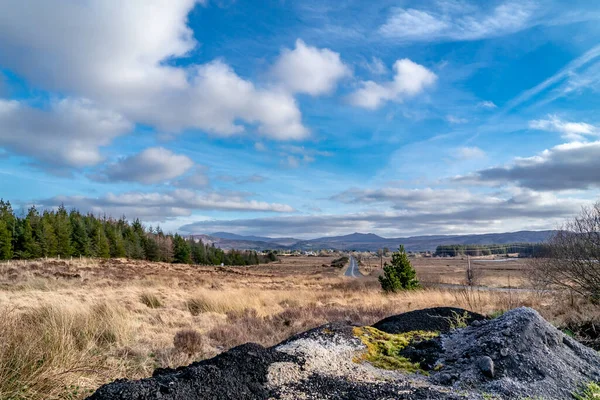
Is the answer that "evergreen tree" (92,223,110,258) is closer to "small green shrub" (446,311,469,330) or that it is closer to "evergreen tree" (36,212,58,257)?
"evergreen tree" (36,212,58,257)

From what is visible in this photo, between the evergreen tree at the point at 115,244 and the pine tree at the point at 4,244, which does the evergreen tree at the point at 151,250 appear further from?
the pine tree at the point at 4,244

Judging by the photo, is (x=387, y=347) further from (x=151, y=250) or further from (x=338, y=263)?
(x=338, y=263)

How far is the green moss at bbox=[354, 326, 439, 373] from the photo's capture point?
4.39 metres

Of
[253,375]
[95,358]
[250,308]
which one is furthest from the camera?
[250,308]

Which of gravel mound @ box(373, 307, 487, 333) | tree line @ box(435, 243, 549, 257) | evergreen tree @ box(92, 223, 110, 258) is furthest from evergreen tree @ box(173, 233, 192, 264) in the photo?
gravel mound @ box(373, 307, 487, 333)

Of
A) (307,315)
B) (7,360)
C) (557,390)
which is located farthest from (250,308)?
(557,390)

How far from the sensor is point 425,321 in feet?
21.6

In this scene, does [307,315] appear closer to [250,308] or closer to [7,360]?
[250,308]

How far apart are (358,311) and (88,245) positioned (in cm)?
4959

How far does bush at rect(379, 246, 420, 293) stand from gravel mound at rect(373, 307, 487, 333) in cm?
1103

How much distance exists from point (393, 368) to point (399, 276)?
575 inches

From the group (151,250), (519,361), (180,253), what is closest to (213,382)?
(519,361)

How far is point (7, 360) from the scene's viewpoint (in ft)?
13.1

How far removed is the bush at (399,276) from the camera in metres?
18.1
